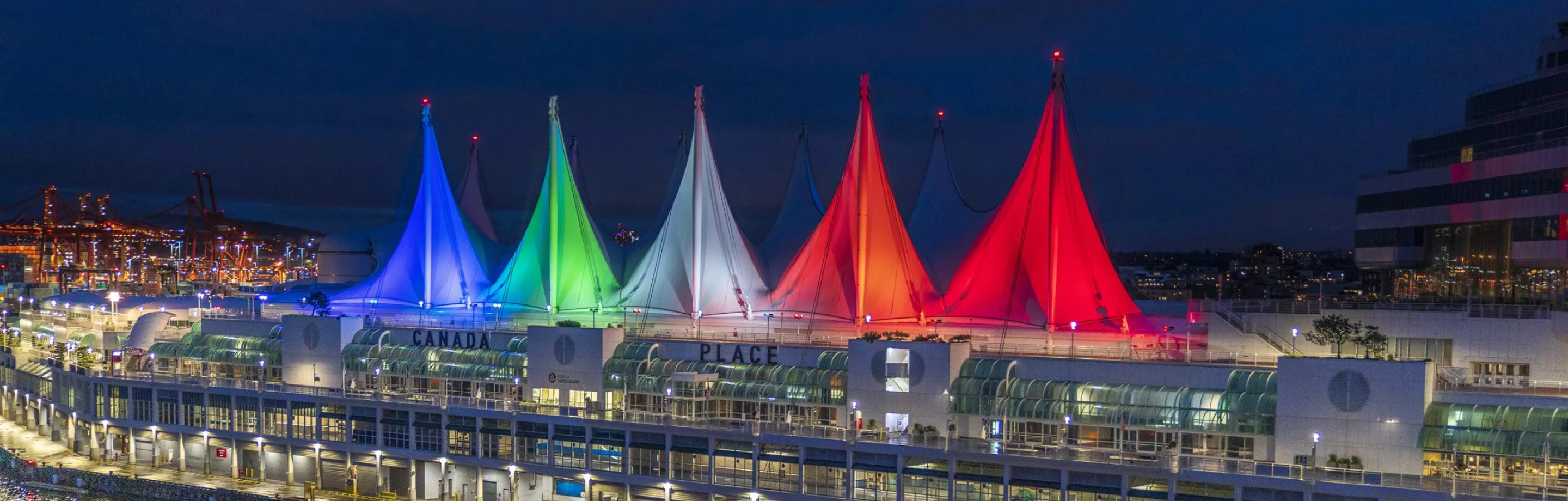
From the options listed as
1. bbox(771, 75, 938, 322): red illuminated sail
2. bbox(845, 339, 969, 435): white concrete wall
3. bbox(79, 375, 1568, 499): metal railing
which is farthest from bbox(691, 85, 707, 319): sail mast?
bbox(845, 339, 969, 435): white concrete wall

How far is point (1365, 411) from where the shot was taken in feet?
130

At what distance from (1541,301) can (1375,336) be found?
7.71 metres

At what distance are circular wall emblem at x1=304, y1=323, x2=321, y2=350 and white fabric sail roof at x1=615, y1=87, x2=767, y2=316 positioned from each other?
14.5m

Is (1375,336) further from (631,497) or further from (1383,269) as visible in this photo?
(631,497)

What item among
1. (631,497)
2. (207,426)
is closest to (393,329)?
(207,426)

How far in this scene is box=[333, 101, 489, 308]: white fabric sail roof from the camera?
7112 centimetres

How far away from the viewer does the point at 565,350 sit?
54.5m

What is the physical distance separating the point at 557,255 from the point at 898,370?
2532 centimetres

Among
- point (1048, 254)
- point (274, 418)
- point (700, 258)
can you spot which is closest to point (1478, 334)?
point (1048, 254)

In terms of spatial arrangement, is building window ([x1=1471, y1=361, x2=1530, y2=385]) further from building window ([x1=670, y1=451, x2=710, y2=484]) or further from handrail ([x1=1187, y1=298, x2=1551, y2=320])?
building window ([x1=670, y1=451, x2=710, y2=484])

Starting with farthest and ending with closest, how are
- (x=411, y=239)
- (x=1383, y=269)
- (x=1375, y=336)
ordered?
(x=411, y=239), (x=1383, y=269), (x=1375, y=336)

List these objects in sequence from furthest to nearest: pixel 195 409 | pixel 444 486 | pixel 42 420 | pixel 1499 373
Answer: pixel 42 420, pixel 195 409, pixel 444 486, pixel 1499 373

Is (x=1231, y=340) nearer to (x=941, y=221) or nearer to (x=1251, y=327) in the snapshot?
(x=1251, y=327)

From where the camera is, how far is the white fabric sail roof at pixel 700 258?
2454 inches
